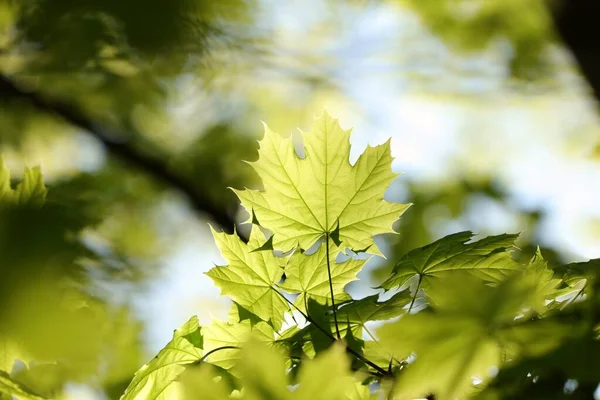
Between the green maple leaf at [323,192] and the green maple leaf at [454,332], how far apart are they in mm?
299

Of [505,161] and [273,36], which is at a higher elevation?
[273,36]

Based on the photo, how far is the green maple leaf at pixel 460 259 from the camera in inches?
28.9

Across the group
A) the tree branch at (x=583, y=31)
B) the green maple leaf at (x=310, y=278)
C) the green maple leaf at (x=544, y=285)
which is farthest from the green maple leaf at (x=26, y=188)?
the tree branch at (x=583, y=31)

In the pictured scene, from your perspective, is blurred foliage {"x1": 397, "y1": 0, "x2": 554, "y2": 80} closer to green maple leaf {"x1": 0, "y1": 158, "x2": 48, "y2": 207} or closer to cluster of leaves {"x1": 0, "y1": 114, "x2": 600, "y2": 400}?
cluster of leaves {"x1": 0, "y1": 114, "x2": 600, "y2": 400}

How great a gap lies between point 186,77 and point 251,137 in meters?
1.31

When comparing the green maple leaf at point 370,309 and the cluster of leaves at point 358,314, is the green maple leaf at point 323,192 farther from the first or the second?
the green maple leaf at point 370,309

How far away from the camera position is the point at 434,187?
4.15 metres

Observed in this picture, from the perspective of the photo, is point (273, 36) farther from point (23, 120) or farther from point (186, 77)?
point (23, 120)

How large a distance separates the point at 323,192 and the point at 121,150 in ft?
8.10

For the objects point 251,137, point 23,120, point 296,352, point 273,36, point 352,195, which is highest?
point 23,120

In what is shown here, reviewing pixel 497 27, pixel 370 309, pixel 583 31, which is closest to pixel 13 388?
pixel 370 309

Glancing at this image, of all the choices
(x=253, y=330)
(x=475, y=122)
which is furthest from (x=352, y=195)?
(x=475, y=122)

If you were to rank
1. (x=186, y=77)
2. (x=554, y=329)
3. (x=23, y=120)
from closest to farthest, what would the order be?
(x=554, y=329), (x=186, y=77), (x=23, y=120)

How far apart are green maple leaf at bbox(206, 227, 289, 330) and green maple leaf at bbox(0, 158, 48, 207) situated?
295 mm
